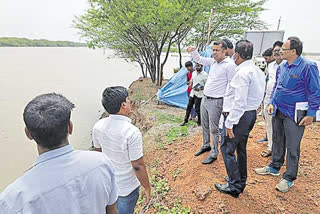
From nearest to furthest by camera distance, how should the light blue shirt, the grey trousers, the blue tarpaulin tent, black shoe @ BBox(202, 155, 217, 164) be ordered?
the light blue shirt, the grey trousers, black shoe @ BBox(202, 155, 217, 164), the blue tarpaulin tent

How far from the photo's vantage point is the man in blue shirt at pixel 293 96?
2016mm

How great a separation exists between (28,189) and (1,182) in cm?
625

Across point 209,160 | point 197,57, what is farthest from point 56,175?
point 197,57

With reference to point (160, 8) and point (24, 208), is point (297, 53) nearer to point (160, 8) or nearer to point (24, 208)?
point (24, 208)

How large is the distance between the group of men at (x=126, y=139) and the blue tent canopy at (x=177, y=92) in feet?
12.3

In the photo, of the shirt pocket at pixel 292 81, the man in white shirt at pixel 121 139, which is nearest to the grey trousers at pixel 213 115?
the shirt pocket at pixel 292 81

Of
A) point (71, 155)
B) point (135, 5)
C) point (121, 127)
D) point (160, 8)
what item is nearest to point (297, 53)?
point (121, 127)

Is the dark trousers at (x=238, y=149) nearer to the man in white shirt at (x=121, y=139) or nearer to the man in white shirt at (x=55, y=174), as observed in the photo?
the man in white shirt at (x=121, y=139)

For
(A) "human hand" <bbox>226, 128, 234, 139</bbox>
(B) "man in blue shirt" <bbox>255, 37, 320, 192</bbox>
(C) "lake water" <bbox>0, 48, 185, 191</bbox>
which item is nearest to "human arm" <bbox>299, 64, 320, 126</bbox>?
(B) "man in blue shirt" <bbox>255, 37, 320, 192</bbox>

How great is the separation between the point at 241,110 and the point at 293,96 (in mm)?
671

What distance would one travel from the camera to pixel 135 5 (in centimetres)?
667

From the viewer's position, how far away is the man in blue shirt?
79.4 inches

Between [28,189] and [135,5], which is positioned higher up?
[135,5]

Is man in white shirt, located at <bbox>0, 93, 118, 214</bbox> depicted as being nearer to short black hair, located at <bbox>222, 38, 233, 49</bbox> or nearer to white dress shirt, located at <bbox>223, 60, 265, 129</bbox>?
white dress shirt, located at <bbox>223, 60, 265, 129</bbox>
